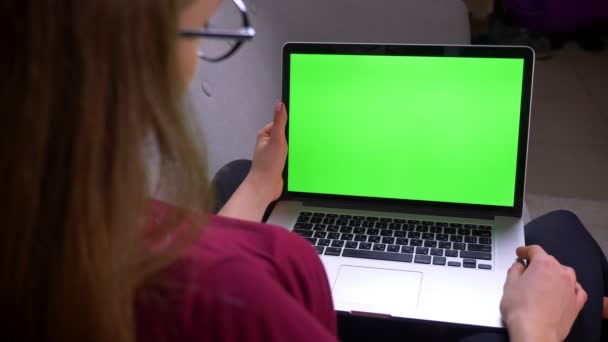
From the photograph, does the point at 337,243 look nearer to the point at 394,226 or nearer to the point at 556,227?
the point at 394,226

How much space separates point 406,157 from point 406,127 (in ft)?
0.14

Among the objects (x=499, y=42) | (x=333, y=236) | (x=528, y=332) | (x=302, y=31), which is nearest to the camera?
(x=528, y=332)

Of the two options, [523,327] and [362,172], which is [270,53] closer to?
[362,172]

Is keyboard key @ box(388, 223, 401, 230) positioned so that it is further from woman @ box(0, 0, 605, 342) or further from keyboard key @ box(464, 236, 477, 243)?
woman @ box(0, 0, 605, 342)

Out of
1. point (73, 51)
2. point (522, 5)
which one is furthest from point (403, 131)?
point (522, 5)

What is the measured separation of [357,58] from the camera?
0.88m

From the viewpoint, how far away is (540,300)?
0.69 meters

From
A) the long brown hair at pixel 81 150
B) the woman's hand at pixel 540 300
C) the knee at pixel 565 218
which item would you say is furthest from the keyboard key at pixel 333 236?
the long brown hair at pixel 81 150

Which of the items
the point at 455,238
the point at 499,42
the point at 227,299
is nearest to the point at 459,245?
the point at 455,238

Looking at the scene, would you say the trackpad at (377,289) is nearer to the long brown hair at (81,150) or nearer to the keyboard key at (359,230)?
the keyboard key at (359,230)

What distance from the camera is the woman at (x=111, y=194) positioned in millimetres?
333

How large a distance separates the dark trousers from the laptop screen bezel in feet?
0.32

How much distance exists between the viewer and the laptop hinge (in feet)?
2.89

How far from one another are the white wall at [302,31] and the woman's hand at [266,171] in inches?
8.5
